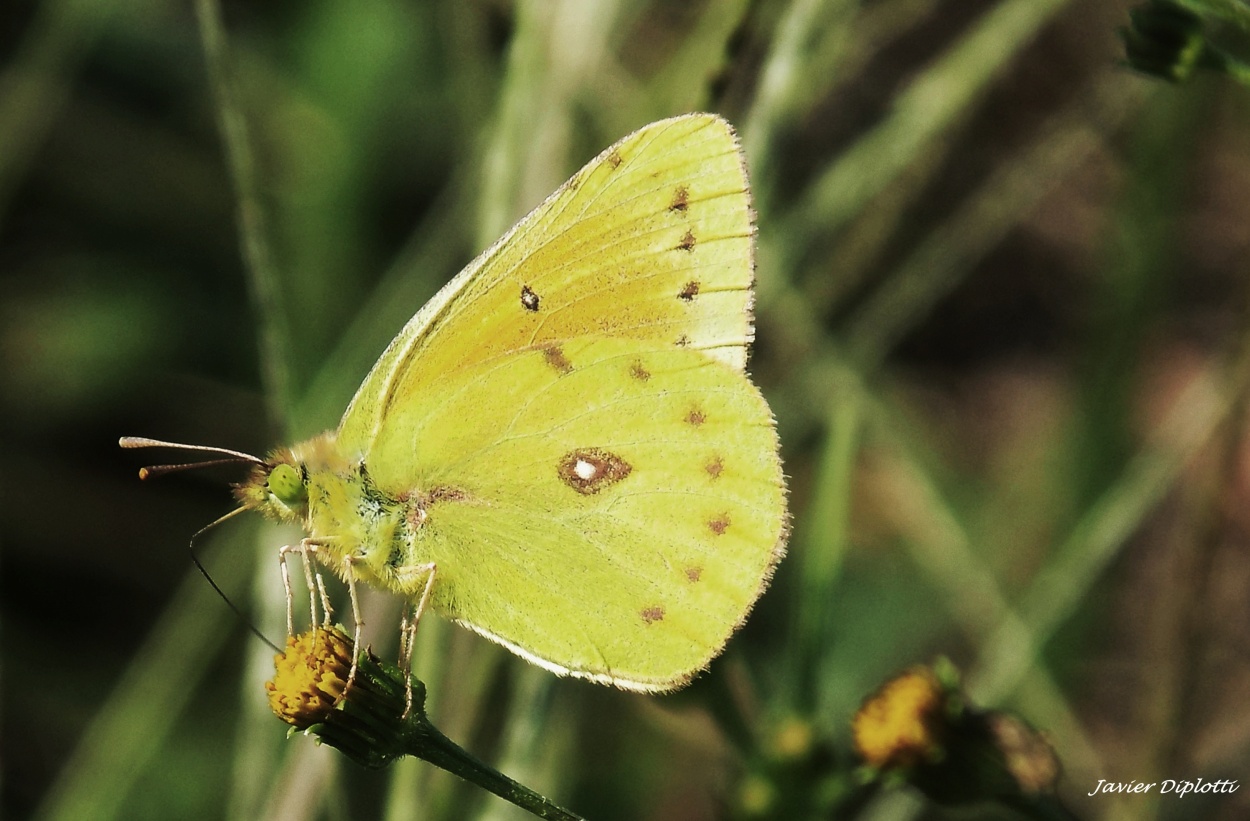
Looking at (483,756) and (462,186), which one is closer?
(483,756)

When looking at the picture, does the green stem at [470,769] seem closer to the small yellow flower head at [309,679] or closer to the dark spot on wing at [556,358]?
the small yellow flower head at [309,679]

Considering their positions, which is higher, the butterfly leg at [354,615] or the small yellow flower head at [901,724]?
the small yellow flower head at [901,724]

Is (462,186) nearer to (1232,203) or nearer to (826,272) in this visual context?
(826,272)

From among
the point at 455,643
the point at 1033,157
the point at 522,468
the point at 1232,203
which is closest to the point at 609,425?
the point at 522,468

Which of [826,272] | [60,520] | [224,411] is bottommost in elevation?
[60,520]

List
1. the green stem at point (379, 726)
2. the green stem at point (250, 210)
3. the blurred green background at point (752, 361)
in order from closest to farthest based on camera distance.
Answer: the green stem at point (379, 726) → the green stem at point (250, 210) → the blurred green background at point (752, 361)
